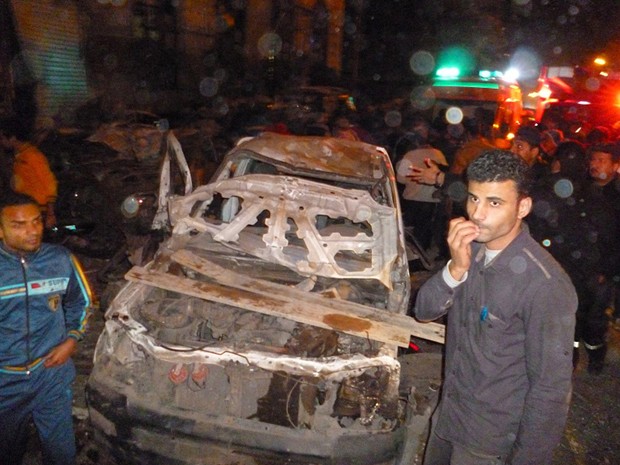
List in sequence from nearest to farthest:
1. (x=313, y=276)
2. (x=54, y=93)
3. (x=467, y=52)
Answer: (x=313, y=276)
(x=54, y=93)
(x=467, y=52)

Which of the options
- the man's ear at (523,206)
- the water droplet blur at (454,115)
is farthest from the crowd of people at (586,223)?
the water droplet blur at (454,115)

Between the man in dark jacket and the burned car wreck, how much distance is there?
560mm

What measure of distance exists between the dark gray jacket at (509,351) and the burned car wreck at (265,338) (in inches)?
A: 21.2

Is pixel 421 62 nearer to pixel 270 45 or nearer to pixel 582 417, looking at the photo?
pixel 270 45

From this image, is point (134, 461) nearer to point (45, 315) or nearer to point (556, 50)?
point (45, 315)

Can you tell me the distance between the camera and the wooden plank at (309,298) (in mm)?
2805

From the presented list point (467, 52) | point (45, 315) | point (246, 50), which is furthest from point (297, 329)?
point (467, 52)

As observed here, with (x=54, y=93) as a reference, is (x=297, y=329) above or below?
below

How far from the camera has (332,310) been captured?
2814 mm

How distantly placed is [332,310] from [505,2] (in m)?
27.6

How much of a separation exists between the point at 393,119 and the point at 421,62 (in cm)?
1573

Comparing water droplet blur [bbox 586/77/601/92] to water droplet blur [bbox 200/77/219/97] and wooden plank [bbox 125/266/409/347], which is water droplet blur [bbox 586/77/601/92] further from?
wooden plank [bbox 125/266/409/347]

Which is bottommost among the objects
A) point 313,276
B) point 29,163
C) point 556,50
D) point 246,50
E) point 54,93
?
point 313,276

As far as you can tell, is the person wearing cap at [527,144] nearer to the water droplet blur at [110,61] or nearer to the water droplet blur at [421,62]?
the water droplet blur at [110,61]
